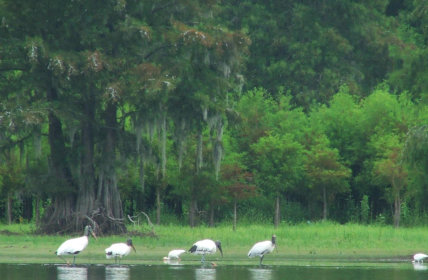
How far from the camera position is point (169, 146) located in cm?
4856

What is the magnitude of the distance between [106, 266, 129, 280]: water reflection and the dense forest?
36.3 feet

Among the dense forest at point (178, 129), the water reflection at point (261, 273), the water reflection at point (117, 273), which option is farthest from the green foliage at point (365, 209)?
the water reflection at point (117, 273)

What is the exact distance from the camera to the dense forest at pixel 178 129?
37.9 meters

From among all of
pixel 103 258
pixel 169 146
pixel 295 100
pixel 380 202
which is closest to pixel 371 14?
pixel 295 100

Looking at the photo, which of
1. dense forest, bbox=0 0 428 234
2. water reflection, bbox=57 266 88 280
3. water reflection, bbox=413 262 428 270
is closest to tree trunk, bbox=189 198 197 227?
dense forest, bbox=0 0 428 234

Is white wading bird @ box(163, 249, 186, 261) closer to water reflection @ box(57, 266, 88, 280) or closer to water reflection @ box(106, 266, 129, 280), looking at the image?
water reflection @ box(106, 266, 129, 280)

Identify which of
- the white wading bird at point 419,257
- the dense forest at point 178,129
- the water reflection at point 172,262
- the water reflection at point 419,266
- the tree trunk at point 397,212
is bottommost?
the water reflection at point 419,266

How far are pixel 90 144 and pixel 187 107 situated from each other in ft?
13.7

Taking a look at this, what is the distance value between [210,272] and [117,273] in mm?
2418

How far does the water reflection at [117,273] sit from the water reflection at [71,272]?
58cm

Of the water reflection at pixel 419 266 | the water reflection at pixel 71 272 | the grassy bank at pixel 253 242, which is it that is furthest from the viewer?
the grassy bank at pixel 253 242

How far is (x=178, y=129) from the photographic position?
40344 mm

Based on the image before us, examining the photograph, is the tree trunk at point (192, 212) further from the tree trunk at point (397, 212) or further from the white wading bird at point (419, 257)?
the white wading bird at point (419, 257)

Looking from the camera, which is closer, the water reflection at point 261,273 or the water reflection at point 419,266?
the water reflection at point 261,273
